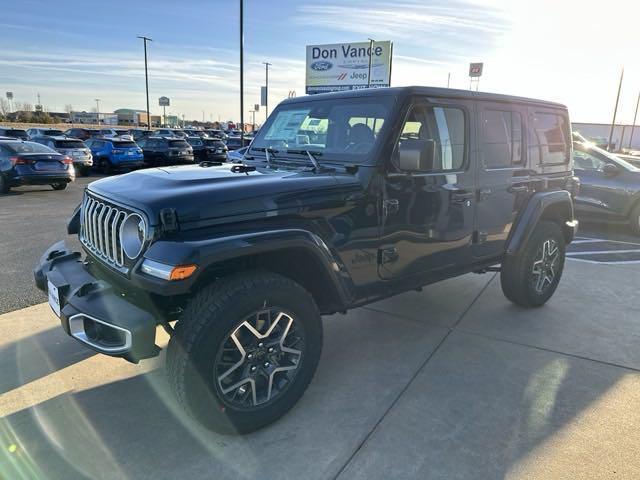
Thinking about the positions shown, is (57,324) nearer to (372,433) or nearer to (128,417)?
(128,417)

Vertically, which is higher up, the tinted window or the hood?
the hood

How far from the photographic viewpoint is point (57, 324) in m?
4.09

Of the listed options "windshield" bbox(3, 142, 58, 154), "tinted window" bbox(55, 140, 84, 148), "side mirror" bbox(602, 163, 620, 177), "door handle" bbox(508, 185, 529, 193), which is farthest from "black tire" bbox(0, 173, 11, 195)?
"side mirror" bbox(602, 163, 620, 177)

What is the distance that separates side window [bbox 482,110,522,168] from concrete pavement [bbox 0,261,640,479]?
149cm

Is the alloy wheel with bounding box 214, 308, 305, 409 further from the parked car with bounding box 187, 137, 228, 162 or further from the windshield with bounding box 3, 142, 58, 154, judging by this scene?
the parked car with bounding box 187, 137, 228, 162

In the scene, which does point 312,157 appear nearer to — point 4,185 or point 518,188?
point 518,188

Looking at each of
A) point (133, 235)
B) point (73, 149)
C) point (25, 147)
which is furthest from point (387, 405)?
point (73, 149)

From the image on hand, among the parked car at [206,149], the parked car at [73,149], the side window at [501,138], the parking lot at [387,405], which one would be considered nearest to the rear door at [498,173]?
the side window at [501,138]

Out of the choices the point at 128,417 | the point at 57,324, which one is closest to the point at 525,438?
the point at 128,417

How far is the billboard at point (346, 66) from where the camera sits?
2970cm

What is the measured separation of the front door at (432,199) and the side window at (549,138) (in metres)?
1.00

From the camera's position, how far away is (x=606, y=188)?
28.7 ft

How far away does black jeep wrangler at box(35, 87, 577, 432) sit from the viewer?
244 cm

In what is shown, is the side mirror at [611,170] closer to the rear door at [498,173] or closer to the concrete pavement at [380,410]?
the concrete pavement at [380,410]
